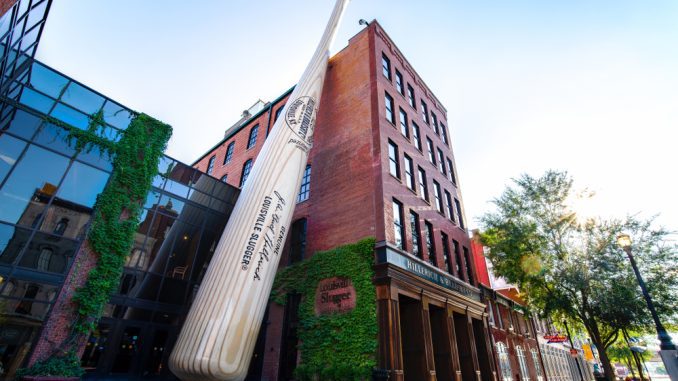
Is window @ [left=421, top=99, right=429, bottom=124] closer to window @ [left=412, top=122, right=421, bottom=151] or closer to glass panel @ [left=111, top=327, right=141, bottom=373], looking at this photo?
window @ [left=412, top=122, right=421, bottom=151]

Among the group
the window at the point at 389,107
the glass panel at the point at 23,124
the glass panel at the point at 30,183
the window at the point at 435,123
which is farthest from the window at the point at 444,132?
the glass panel at the point at 23,124

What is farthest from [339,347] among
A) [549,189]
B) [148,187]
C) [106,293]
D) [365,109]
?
[549,189]

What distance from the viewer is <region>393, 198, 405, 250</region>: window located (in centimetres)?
1448

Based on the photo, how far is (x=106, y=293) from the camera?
1164cm

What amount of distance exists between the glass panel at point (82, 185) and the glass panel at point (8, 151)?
1.49 m

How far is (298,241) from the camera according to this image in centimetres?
1709

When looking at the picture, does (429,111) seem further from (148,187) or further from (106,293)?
(106,293)

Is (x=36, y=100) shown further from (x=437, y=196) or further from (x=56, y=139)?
(x=437, y=196)

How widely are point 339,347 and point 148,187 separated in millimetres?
10218

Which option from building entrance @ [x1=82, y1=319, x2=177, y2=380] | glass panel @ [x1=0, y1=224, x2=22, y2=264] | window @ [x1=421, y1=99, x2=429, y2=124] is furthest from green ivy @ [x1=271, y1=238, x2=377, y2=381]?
window @ [x1=421, y1=99, x2=429, y2=124]

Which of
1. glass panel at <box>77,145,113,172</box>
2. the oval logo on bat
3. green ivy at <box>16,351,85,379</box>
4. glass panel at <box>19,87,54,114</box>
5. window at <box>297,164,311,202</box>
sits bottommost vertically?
green ivy at <box>16,351,85,379</box>

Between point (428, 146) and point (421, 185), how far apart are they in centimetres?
444

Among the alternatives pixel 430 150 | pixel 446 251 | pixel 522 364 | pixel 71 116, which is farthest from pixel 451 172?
pixel 71 116

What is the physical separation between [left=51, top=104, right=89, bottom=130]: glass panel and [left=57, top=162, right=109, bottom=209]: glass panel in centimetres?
167
